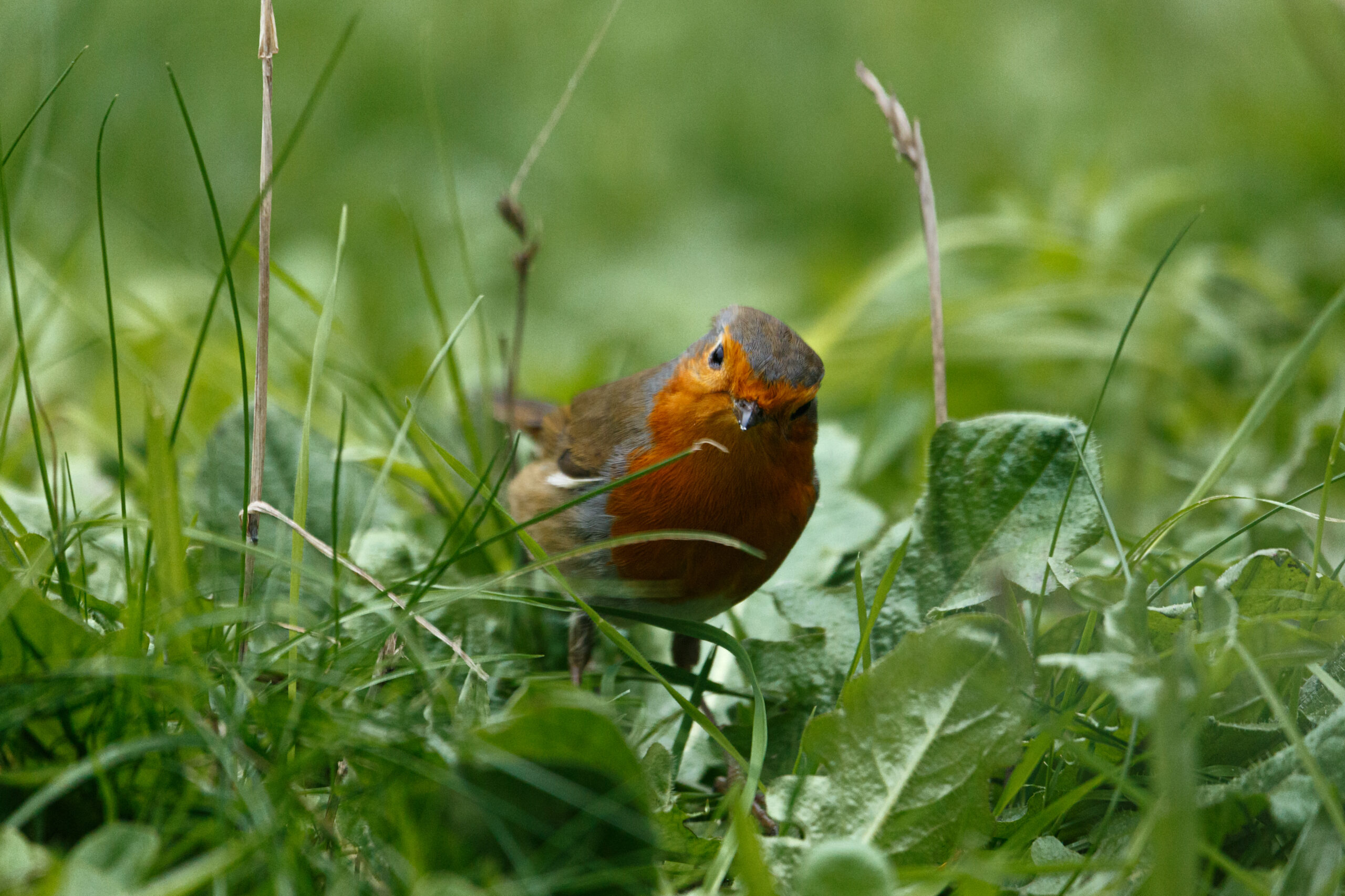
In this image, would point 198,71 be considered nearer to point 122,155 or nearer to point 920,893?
point 122,155

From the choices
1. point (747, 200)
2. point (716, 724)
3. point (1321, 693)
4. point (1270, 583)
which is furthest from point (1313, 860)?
point (747, 200)

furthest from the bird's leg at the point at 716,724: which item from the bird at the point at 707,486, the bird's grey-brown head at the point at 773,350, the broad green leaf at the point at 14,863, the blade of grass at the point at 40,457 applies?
the blade of grass at the point at 40,457

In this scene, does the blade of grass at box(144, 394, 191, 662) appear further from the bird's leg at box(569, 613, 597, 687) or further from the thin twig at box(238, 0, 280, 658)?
the bird's leg at box(569, 613, 597, 687)

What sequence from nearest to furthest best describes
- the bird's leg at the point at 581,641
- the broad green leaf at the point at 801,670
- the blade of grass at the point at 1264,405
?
the blade of grass at the point at 1264,405
the broad green leaf at the point at 801,670
the bird's leg at the point at 581,641

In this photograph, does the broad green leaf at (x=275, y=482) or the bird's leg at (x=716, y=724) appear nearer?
the bird's leg at (x=716, y=724)

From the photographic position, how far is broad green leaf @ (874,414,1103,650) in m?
2.43

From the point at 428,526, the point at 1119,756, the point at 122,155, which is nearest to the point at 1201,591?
the point at 1119,756

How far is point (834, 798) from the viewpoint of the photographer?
1.93 metres

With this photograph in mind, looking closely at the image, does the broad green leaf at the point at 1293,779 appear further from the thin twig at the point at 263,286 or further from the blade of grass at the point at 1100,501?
the thin twig at the point at 263,286

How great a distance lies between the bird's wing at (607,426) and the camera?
10.3ft

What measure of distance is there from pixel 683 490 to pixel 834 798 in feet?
3.24

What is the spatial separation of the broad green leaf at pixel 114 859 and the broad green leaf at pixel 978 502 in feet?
4.75

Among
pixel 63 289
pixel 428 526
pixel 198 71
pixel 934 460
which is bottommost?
pixel 428 526

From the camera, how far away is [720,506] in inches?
107
